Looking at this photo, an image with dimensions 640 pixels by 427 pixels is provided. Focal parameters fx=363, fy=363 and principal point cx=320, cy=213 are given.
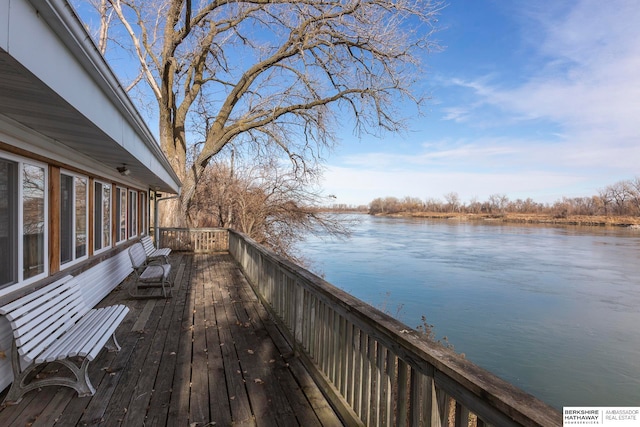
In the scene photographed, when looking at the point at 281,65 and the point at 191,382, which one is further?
the point at 281,65

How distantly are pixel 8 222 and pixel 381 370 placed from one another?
285 cm

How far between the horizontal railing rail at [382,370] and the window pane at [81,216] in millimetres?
2635

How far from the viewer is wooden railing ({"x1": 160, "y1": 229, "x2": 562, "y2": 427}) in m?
1.04

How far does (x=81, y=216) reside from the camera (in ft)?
14.8

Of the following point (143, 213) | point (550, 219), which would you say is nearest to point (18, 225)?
point (143, 213)

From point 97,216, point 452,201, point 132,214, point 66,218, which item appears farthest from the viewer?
point 452,201

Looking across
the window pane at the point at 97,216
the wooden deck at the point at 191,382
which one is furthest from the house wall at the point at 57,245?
the wooden deck at the point at 191,382

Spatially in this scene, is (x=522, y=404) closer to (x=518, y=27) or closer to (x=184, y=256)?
(x=184, y=256)

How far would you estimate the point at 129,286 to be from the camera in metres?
6.02

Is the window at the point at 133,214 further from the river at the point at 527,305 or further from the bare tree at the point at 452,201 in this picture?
the bare tree at the point at 452,201

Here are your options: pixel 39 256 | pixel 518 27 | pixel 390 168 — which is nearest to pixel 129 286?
pixel 39 256

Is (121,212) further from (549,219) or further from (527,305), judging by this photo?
(549,219)

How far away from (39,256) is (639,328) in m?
12.0

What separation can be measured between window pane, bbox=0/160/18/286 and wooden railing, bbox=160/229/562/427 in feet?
6.85
